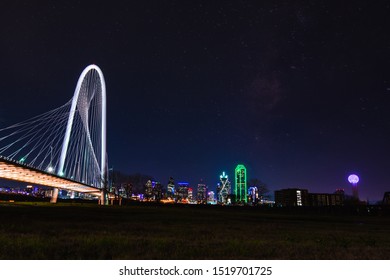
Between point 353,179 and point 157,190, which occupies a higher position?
point 157,190

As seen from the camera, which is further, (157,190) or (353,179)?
(157,190)

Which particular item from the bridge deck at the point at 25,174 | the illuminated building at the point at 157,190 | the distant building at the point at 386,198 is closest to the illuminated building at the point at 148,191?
the illuminated building at the point at 157,190

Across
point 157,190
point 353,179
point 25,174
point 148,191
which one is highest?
point 157,190

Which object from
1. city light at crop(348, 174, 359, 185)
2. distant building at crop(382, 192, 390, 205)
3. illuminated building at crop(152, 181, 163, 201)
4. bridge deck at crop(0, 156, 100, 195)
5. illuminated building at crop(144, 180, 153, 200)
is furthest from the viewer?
illuminated building at crop(152, 181, 163, 201)

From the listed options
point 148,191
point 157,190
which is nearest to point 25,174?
point 148,191

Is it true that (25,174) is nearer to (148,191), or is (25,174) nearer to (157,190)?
(148,191)

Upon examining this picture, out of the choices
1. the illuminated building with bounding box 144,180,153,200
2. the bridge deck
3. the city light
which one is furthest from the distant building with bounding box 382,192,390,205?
the illuminated building with bounding box 144,180,153,200

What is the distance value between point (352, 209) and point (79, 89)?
192ft

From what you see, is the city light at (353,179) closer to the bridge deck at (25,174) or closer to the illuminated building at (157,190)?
the bridge deck at (25,174)

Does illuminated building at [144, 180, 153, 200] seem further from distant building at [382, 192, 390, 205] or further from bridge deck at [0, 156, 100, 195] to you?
distant building at [382, 192, 390, 205]

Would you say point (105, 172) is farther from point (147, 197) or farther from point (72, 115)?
point (147, 197)

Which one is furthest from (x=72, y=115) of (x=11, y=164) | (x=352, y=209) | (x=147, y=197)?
(x=147, y=197)

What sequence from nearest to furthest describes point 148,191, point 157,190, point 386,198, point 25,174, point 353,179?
point 25,174 → point 353,179 → point 386,198 → point 148,191 → point 157,190
